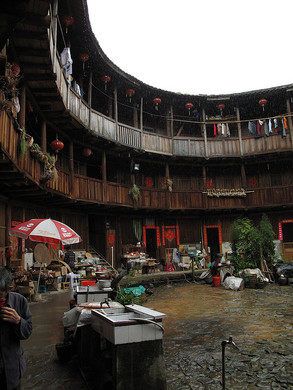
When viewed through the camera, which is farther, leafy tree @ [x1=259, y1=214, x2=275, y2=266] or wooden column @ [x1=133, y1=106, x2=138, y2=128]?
wooden column @ [x1=133, y1=106, x2=138, y2=128]

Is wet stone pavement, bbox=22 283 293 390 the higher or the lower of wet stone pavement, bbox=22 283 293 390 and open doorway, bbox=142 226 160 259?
the lower

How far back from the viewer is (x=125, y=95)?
21609 mm

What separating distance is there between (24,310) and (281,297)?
12.0 m

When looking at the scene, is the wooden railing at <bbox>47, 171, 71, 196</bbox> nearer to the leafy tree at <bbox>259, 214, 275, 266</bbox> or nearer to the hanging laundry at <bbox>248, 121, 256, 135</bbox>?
the leafy tree at <bbox>259, 214, 275, 266</bbox>

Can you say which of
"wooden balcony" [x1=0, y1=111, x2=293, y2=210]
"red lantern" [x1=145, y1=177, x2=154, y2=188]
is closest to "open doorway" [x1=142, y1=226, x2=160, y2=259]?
"wooden balcony" [x1=0, y1=111, x2=293, y2=210]

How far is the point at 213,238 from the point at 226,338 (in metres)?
18.2

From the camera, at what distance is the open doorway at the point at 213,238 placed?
2439cm

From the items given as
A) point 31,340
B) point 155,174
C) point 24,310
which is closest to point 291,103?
point 155,174

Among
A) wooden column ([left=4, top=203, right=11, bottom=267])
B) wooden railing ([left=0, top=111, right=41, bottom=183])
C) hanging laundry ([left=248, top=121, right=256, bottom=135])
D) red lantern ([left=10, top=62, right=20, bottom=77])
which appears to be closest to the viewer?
wooden railing ([left=0, top=111, right=41, bottom=183])

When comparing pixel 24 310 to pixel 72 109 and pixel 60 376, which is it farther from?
pixel 72 109

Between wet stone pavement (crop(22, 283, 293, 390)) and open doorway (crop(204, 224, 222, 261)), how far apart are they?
448 inches

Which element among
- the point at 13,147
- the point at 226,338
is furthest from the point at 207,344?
the point at 13,147

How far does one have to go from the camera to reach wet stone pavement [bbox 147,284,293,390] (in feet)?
17.3

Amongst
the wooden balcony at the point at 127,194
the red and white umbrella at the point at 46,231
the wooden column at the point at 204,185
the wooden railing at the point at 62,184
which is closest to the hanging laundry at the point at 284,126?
the wooden balcony at the point at 127,194
